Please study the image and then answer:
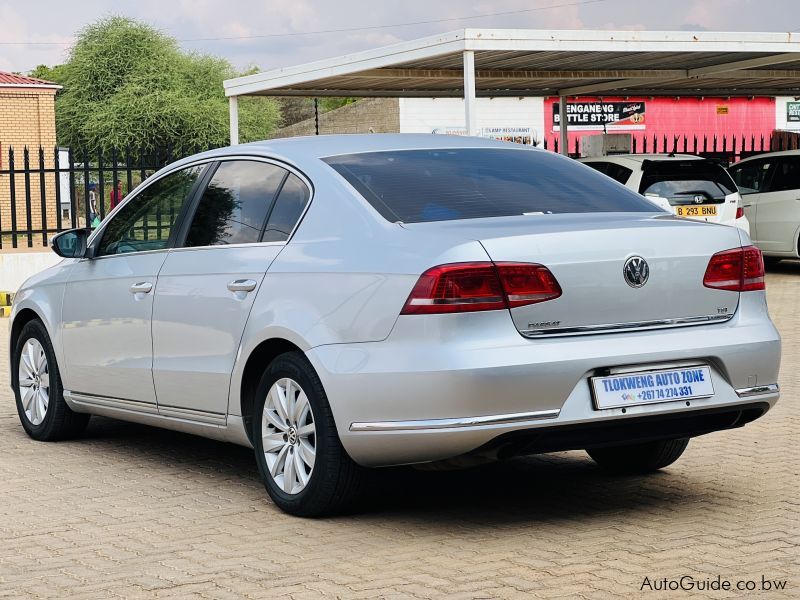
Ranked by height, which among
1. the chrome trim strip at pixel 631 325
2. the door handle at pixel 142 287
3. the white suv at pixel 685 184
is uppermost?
the white suv at pixel 685 184

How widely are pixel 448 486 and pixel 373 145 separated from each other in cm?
168

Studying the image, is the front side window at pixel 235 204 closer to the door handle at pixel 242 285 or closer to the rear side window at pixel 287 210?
the rear side window at pixel 287 210

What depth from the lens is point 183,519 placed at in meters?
6.04

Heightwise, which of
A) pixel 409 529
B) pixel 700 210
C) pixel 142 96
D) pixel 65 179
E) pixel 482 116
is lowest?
pixel 409 529

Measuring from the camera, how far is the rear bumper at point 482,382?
516 cm

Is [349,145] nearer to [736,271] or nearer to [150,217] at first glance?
[150,217]

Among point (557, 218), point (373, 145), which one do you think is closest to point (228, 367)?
point (373, 145)

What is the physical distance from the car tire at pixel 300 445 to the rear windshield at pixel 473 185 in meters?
0.80

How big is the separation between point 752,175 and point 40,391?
609 inches

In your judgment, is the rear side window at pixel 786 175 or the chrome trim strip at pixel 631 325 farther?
the rear side window at pixel 786 175

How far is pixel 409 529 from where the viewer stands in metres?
5.72

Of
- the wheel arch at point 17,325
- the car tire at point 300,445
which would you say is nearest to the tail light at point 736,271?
the car tire at point 300,445

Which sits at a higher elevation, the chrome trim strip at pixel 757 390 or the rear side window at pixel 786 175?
the rear side window at pixel 786 175

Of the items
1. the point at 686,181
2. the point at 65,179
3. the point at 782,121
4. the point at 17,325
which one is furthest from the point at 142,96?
the point at 17,325
